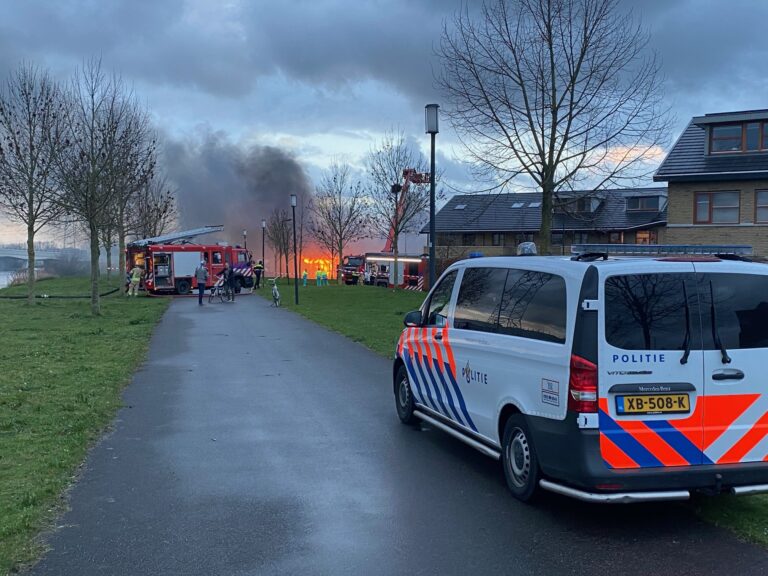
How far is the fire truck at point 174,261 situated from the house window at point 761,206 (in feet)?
75.5

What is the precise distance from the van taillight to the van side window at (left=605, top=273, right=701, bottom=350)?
0.70ft

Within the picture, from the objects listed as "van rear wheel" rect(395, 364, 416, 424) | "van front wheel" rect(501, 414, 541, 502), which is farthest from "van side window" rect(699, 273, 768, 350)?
"van rear wheel" rect(395, 364, 416, 424)

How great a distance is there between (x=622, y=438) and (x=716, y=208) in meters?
27.9

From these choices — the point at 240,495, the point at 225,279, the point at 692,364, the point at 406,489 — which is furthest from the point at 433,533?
the point at 225,279

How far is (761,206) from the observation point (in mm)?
28938

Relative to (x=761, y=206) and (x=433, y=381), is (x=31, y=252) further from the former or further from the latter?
(x=761, y=206)

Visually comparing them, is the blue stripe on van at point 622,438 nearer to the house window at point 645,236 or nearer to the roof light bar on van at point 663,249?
the roof light bar on van at point 663,249

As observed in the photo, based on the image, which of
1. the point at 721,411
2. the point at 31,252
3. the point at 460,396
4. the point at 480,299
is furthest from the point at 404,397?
the point at 31,252

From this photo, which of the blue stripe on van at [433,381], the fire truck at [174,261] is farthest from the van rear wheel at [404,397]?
the fire truck at [174,261]

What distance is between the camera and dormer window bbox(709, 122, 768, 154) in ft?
96.6

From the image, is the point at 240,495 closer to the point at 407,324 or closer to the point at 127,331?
the point at 407,324

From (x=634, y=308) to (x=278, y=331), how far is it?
47.3ft

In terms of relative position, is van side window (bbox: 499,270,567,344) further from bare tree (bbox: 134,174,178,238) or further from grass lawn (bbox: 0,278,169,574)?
bare tree (bbox: 134,174,178,238)

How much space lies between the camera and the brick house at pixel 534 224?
5303 centimetres
